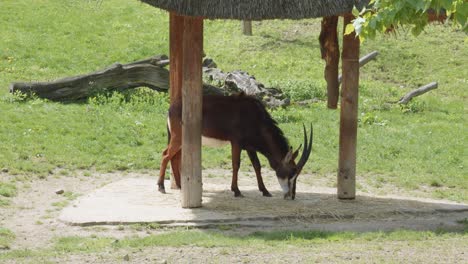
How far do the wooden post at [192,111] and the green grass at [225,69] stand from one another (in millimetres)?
3359

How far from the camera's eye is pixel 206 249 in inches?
416

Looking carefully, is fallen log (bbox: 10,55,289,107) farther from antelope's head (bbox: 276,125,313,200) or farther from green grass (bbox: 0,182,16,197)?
antelope's head (bbox: 276,125,313,200)

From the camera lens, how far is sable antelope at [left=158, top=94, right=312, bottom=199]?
13438 mm

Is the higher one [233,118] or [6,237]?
[233,118]

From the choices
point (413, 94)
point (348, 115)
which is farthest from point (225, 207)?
point (413, 94)

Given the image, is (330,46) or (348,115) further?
(330,46)

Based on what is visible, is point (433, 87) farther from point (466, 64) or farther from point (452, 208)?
point (452, 208)

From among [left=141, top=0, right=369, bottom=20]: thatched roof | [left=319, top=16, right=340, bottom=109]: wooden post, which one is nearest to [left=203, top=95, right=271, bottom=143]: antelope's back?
[left=319, top=16, right=340, bottom=109]: wooden post

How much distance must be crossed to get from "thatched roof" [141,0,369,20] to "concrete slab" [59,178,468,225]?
8.42ft

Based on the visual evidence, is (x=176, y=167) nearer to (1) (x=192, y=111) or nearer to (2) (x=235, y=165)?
(2) (x=235, y=165)

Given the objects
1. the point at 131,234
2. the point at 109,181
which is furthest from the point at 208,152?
the point at 131,234

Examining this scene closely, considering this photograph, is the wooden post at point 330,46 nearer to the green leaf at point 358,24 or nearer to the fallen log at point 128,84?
the fallen log at point 128,84

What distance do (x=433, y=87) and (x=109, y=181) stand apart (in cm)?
939

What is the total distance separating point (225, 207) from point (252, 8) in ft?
9.03
